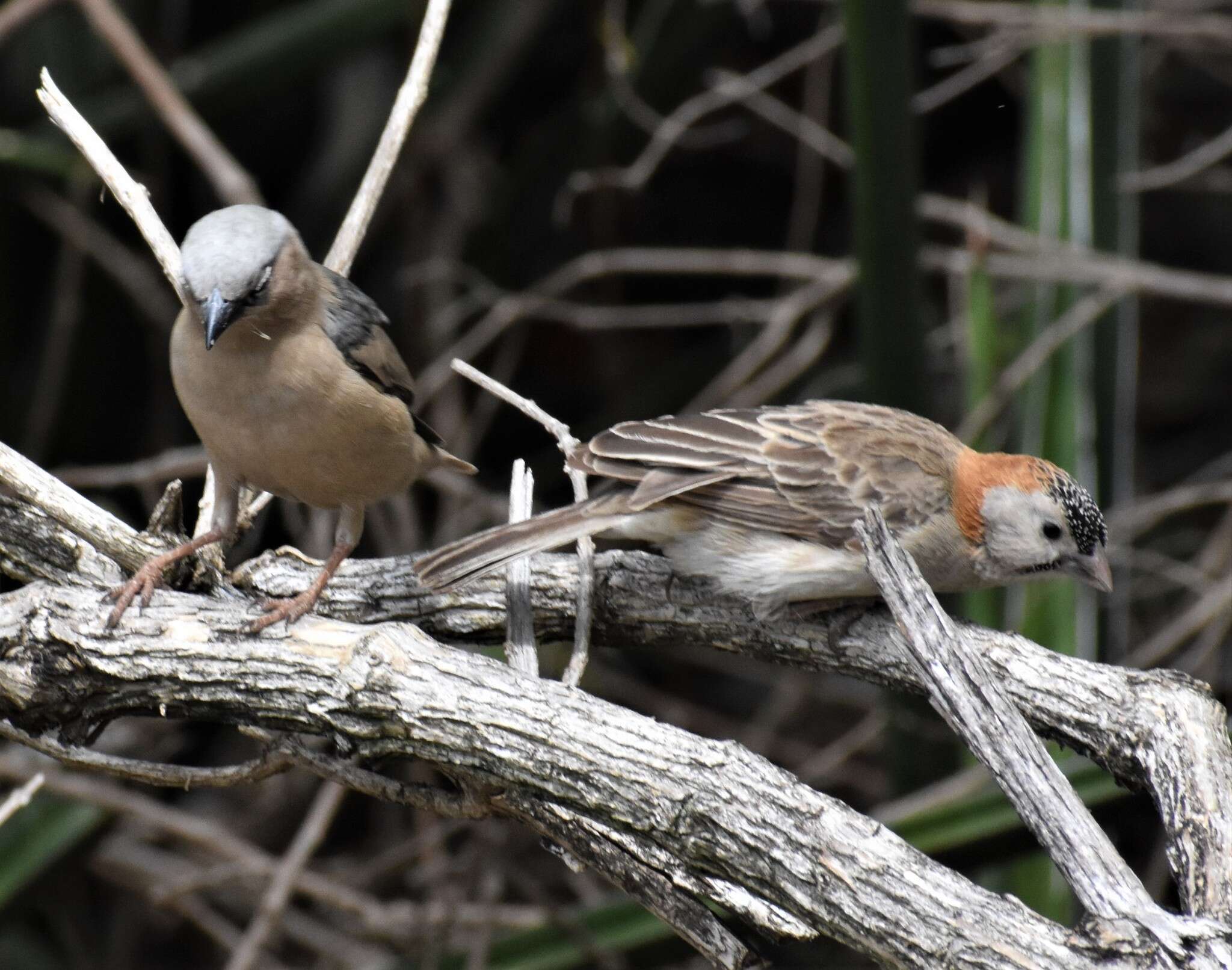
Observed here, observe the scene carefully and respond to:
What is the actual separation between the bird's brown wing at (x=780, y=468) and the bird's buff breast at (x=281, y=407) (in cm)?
52

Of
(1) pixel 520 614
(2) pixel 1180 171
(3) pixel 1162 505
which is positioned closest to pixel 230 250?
(1) pixel 520 614

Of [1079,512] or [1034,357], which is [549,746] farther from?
[1034,357]

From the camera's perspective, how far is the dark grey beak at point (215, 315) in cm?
251

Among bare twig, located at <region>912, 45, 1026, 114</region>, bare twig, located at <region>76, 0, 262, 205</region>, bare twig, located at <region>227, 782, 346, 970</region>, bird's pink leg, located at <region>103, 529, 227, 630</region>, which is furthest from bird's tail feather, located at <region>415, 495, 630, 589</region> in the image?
bare twig, located at <region>912, 45, 1026, 114</region>

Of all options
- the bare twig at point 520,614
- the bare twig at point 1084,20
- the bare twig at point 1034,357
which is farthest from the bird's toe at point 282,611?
the bare twig at point 1084,20

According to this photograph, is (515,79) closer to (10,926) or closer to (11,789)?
(11,789)

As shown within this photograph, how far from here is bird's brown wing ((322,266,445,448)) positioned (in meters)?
2.98

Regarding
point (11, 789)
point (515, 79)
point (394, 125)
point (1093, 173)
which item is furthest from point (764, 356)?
point (11, 789)

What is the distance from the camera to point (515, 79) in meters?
6.85

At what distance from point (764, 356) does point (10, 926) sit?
11.7 feet

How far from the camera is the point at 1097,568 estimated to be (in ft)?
10.6

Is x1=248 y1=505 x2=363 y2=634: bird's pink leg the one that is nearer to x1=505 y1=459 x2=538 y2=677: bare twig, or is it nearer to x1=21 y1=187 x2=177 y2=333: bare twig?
x1=505 y1=459 x2=538 y2=677: bare twig

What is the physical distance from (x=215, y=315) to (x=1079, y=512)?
204cm

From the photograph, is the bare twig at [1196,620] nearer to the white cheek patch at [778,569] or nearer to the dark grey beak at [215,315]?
the white cheek patch at [778,569]
